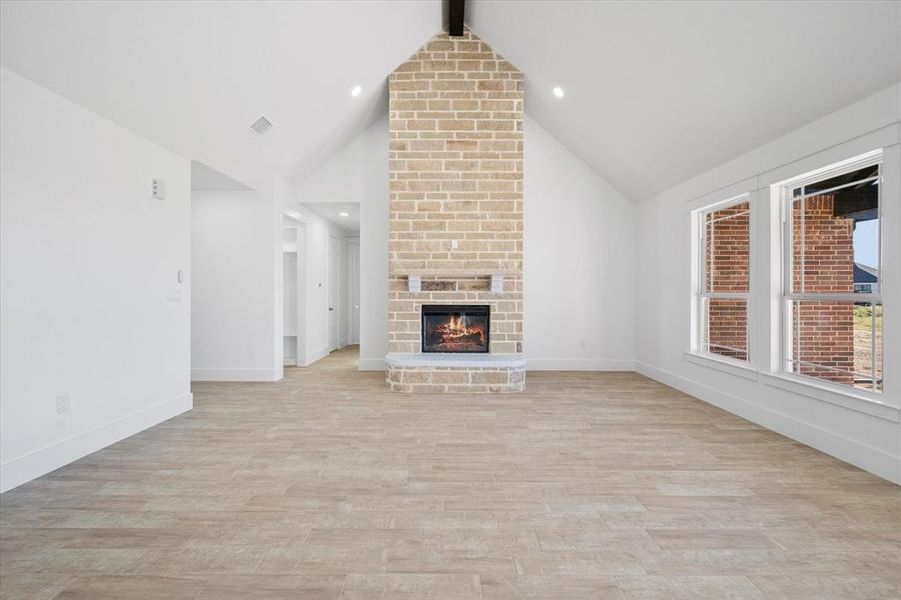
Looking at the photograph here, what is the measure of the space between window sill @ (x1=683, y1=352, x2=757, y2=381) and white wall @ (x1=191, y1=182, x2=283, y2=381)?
498 centimetres

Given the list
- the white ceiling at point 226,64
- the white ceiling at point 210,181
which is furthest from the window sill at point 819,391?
the white ceiling at point 210,181

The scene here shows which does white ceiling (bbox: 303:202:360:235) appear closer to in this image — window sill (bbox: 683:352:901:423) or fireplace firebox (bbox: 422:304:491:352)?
fireplace firebox (bbox: 422:304:491:352)

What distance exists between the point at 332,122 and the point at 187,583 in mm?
5012

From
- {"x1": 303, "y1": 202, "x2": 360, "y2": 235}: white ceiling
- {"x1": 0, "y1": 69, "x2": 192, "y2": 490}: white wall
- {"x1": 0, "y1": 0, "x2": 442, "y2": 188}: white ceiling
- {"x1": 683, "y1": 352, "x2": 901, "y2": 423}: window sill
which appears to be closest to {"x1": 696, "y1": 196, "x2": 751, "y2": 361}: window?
{"x1": 683, "y1": 352, "x2": 901, "y2": 423}: window sill

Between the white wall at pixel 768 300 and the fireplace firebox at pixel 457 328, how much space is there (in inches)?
90.3

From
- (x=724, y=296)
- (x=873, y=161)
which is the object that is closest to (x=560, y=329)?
(x=724, y=296)

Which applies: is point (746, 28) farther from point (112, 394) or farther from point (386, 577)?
point (112, 394)

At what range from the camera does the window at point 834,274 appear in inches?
127

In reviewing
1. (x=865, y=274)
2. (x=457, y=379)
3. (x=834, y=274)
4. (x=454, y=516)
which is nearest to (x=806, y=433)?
(x=865, y=274)

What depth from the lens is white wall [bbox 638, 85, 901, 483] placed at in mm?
2771

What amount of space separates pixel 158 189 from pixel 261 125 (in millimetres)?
1236

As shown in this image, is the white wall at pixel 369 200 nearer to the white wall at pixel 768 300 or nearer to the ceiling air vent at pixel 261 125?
the ceiling air vent at pixel 261 125

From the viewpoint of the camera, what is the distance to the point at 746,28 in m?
3.04

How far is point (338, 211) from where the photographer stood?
720 cm
